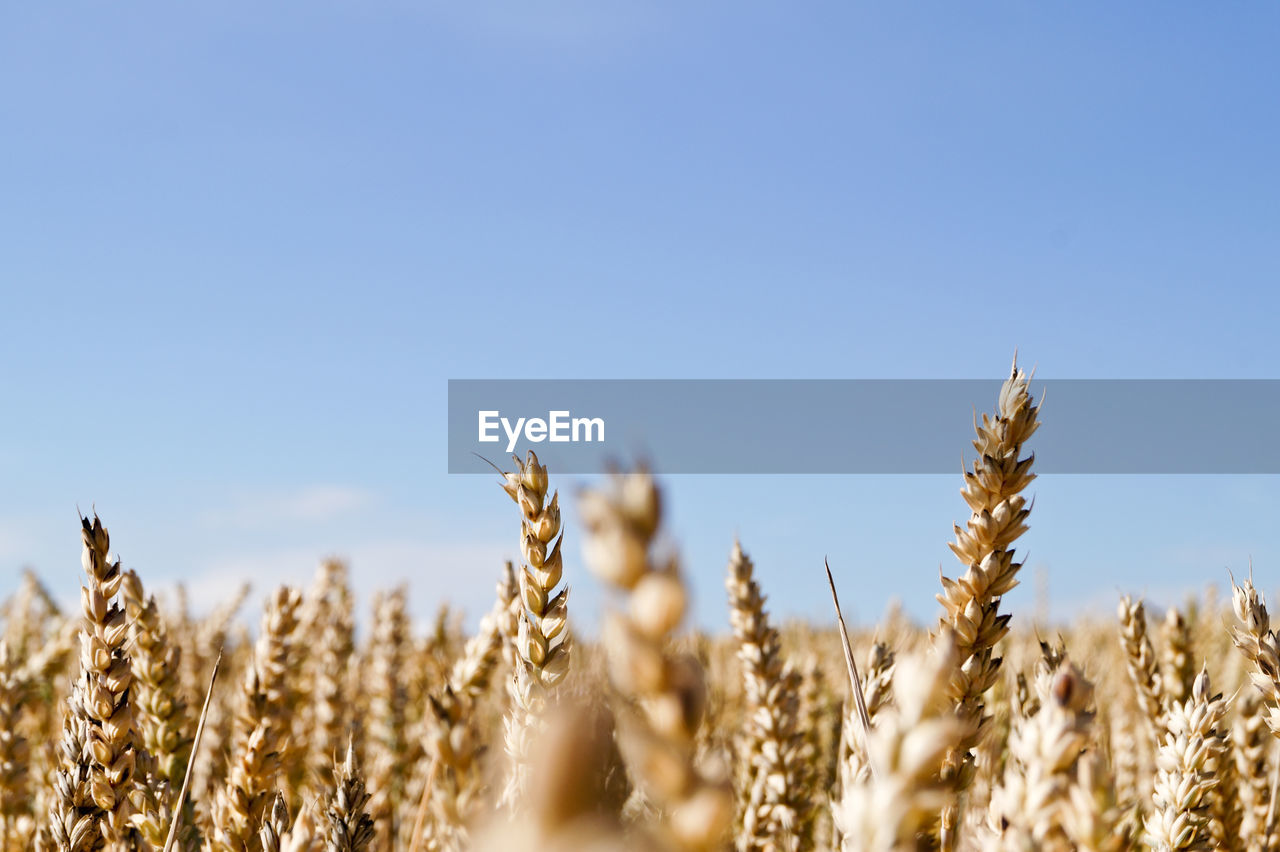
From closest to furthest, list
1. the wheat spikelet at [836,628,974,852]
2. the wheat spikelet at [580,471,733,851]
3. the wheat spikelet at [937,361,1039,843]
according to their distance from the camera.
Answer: the wheat spikelet at [580,471,733,851] → the wheat spikelet at [836,628,974,852] → the wheat spikelet at [937,361,1039,843]

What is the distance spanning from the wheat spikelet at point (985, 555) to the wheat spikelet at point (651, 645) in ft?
2.85

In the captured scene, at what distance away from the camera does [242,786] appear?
1.75m

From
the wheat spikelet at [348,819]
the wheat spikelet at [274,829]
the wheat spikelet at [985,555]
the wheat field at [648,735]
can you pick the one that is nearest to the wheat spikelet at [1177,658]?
the wheat field at [648,735]

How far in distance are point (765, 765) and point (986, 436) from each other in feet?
4.85

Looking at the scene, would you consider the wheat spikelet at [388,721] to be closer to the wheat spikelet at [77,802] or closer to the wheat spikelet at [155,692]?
the wheat spikelet at [155,692]

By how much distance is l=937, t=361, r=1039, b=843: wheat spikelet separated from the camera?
1347mm

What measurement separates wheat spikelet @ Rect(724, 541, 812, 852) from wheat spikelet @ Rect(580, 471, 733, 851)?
2071 mm

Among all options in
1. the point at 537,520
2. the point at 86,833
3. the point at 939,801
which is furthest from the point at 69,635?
the point at 939,801

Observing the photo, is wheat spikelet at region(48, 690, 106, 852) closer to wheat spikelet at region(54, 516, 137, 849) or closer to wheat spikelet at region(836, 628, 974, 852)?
wheat spikelet at region(54, 516, 137, 849)

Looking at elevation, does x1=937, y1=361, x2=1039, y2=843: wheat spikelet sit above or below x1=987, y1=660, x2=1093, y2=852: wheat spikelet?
above

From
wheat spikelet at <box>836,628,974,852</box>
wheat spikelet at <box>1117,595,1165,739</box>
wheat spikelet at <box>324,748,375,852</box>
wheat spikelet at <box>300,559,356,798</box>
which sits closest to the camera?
wheat spikelet at <box>836,628,974,852</box>

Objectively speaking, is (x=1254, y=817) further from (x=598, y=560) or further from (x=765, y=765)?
(x=598, y=560)

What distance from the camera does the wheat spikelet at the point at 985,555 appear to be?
135cm

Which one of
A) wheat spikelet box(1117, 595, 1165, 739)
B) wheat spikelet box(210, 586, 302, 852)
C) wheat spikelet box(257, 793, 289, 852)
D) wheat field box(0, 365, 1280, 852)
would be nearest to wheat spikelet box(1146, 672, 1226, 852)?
wheat field box(0, 365, 1280, 852)
